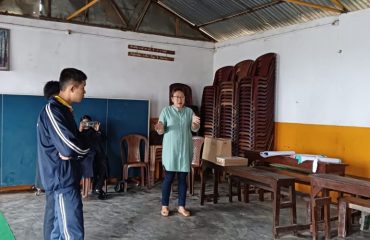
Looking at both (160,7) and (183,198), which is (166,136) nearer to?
(183,198)

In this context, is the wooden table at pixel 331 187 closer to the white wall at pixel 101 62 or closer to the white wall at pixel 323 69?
the white wall at pixel 323 69

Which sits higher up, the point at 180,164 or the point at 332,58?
the point at 332,58

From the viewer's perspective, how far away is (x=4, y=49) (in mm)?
6395

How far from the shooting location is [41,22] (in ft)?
22.1

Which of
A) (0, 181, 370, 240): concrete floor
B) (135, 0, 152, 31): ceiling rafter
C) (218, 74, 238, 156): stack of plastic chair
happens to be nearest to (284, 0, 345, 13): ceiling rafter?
(218, 74, 238, 156): stack of plastic chair

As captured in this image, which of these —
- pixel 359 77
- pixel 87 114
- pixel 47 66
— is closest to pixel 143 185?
pixel 87 114

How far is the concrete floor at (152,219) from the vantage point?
4336mm

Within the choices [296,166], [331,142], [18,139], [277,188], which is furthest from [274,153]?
[18,139]

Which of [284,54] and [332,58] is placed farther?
[284,54]

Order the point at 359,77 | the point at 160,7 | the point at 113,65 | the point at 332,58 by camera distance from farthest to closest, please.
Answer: the point at 160,7 → the point at 113,65 → the point at 332,58 → the point at 359,77

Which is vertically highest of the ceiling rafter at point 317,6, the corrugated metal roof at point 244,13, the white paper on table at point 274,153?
the corrugated metal roof at point 244,13

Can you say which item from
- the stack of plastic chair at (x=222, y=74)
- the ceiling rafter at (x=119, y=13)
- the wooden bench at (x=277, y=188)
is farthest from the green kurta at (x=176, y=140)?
the ceiling rafter at (x=119, y=13)

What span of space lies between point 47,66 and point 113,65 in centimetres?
121

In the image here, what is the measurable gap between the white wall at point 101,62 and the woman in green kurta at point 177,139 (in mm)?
2749
